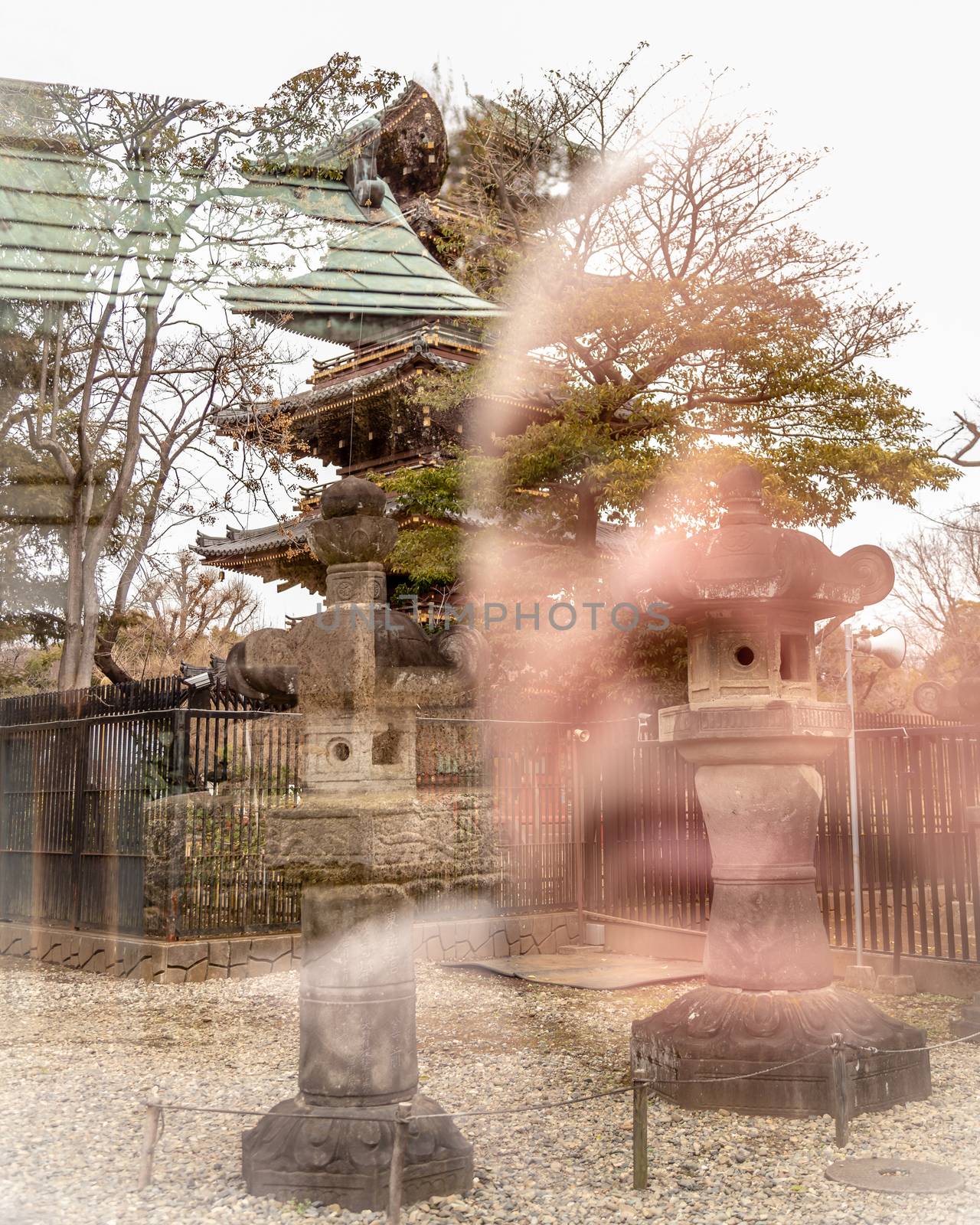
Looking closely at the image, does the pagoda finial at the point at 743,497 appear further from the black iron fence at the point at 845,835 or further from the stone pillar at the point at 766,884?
the black iron fence at the point at 845,835

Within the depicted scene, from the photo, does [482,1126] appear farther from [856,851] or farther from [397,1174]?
[856,851]

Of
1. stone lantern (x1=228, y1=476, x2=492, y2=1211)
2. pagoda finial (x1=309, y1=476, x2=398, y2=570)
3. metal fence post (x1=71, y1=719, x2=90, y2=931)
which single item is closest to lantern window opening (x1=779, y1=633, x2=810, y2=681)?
stone lantern (x1=228, y1=476, x2=492, y2=1211)

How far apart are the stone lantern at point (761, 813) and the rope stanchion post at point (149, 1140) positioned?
2571 millimetres

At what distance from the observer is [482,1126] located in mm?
5082

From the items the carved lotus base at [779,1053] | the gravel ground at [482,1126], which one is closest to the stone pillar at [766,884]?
the carved lotus base at [779,1053]

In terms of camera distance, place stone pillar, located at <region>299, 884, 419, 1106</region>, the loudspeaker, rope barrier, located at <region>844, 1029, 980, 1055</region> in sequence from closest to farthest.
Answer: stone pillar, located at <region>299, 884, 419, 1106</region>
rope barrier, located at <region>844, 1029, 980, 1055</region>
the loudspeaker

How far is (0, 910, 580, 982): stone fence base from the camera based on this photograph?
903 cm

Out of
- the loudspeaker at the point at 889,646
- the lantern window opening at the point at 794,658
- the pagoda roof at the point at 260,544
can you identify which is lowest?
the lantern window opening at the point at 794,658

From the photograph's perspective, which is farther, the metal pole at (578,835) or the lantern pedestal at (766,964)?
the metal pole at (578,835)

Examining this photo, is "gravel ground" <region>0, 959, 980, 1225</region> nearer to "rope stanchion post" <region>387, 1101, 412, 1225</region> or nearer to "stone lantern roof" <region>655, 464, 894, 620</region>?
"rope stanchion post" <region>387, 1101, 412, 1225</region>

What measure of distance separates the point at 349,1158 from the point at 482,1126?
125cm

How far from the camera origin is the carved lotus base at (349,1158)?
396 centimetres

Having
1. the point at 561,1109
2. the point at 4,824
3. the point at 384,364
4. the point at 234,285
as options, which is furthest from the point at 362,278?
the point at 384,364

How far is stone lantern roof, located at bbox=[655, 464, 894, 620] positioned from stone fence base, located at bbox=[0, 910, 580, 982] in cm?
523
